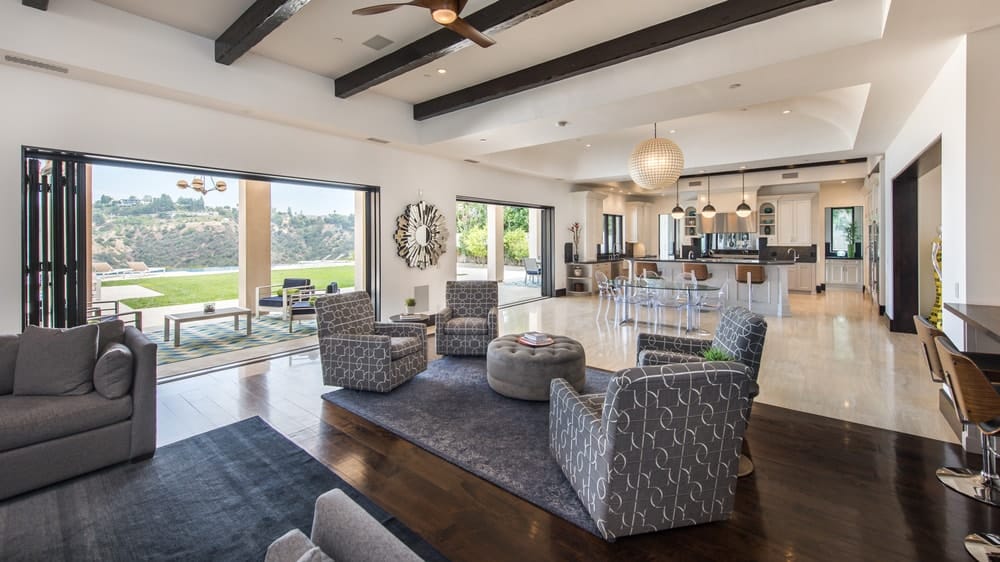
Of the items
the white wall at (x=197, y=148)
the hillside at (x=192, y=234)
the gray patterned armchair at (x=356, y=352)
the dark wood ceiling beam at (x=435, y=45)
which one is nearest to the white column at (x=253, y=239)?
the hillside at (x=192, y=234)

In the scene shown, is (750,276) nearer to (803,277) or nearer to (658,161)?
(803,277)

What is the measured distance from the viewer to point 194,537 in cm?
223

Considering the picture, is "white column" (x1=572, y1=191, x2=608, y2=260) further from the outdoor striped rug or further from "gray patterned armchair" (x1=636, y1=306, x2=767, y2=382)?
"gray patterned armchair" (x1=636, y1=306, x2=767, y2=382)

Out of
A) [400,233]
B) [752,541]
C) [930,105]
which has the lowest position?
[752,541]

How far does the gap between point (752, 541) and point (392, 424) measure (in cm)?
252

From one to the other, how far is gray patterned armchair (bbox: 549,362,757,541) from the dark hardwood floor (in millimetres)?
135

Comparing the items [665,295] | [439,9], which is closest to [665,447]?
[439,9]

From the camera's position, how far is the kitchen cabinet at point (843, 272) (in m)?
12.6

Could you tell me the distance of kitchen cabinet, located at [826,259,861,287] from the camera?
12594mm

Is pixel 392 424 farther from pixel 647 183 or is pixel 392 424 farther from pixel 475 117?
pixel 475 117

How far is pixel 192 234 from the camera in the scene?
25.2ft

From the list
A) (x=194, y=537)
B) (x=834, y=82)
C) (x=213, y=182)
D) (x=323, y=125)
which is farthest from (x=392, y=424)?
(x=213, y=182)

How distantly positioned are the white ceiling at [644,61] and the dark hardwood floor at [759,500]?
10.00ft

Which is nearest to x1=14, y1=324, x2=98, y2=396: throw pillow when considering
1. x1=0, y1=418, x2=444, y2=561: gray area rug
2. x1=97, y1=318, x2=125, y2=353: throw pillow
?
x1=97, y1=318, x2=125, y2=353: throw pillow
